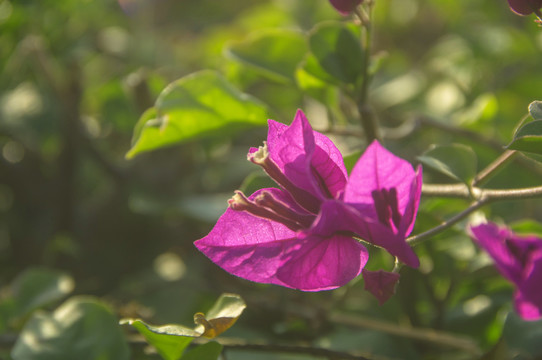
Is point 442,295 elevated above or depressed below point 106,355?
below

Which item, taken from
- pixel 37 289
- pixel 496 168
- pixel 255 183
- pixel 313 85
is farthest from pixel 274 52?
pixel 37 289

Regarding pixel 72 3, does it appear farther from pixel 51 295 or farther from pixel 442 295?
pixel 442 295

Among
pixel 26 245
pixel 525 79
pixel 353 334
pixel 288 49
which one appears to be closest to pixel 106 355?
pixel 353 334

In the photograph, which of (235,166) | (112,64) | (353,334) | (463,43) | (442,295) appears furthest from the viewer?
(112,64)

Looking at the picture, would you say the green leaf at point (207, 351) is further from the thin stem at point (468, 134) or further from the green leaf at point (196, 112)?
the thin stem at point (468, 134)

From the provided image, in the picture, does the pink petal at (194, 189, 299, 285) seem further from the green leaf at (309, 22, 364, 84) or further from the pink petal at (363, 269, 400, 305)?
the green leaf at (309, 22, 364, 84)

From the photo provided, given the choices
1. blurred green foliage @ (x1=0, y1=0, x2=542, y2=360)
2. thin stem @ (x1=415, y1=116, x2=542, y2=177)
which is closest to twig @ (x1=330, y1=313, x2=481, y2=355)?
blurred green foliage @ (x1=0, y1=0, x2=542, y2=360)

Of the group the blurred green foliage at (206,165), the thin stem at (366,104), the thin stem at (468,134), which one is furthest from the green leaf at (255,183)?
the thin stem at (468,134)
